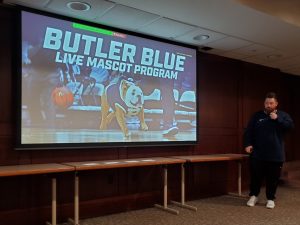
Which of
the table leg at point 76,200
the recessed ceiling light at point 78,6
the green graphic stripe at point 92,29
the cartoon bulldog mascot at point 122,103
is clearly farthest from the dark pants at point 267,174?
the recessed ceiling light at point 78,6

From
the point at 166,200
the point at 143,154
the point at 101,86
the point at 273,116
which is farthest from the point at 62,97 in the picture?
the point at 273,116

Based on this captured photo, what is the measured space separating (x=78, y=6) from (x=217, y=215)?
287 cm

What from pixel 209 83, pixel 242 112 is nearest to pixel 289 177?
pixel 242 112

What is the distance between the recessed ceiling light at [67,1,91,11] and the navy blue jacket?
2.70m

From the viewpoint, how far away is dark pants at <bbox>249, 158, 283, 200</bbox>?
14.2 ft

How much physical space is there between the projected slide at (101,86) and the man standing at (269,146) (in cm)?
90

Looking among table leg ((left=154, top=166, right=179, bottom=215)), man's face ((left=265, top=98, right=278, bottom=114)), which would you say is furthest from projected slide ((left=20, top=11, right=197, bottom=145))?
man's face ((left=265, top=98, right=278, bottom=114))

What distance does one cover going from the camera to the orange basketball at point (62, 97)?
3.58 m

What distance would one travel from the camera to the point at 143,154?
4.33 metres

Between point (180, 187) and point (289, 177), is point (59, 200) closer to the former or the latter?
point (180, 187)

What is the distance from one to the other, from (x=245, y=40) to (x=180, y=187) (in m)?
2.27

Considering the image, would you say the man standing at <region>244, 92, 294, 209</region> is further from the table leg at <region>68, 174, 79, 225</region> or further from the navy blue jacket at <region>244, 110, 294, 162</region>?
the table leg at <region>68, 174, 79, 225</region>

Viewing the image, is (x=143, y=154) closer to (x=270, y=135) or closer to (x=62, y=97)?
(x=62, y=97)

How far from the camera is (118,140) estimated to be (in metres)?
4.03
